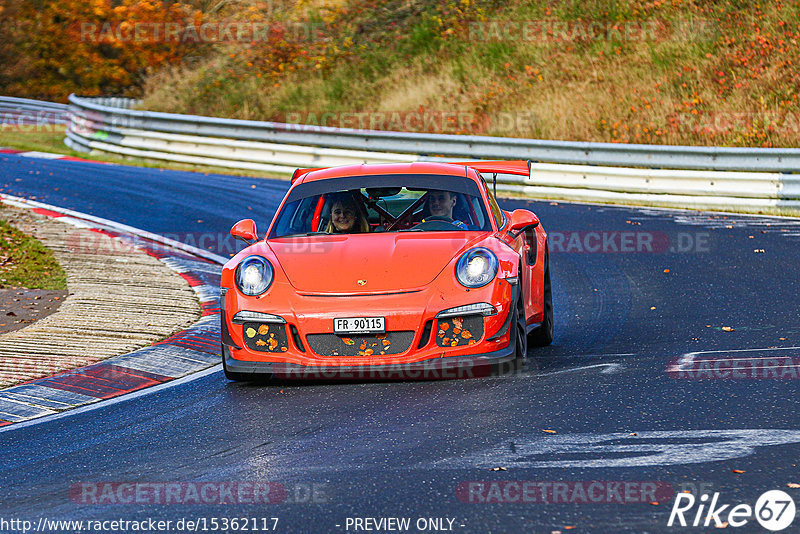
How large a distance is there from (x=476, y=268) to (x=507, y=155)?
40.6 feet

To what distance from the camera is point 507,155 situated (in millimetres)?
19422

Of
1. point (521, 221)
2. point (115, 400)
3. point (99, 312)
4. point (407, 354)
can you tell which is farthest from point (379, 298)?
point (99, 312)

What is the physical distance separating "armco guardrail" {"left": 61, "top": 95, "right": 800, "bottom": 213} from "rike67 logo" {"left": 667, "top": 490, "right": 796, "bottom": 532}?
12.3 m

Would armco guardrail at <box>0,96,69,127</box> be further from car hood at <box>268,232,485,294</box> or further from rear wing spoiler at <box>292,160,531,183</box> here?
car hood at <box>268,232,485,294</box>

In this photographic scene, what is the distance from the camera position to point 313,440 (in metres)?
5.87

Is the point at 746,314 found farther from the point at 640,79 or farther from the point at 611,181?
the point at 640,79

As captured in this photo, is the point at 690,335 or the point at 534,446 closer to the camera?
the point at 534,446

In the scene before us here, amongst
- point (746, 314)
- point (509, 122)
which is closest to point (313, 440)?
point (746, 314)

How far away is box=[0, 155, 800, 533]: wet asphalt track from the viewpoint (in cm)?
475

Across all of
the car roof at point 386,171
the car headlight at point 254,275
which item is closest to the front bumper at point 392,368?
the car headlight at point 254,275

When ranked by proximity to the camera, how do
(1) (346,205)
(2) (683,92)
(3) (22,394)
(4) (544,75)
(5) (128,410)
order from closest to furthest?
(5) (128,410) < (3) (22,394) < (1) (346,205) < (2) (683,92) < (4) (544,75)

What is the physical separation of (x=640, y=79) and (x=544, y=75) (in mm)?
2471

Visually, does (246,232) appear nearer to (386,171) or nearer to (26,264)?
(386,171)

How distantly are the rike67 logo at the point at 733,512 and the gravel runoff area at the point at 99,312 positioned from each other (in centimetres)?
492
